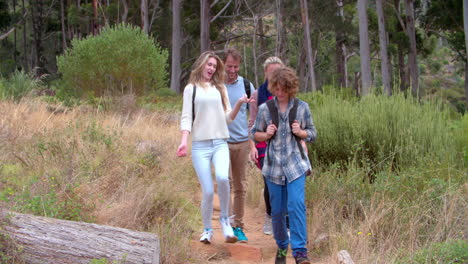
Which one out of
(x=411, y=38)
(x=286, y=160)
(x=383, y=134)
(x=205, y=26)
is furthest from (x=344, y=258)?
(x=411, y=38)

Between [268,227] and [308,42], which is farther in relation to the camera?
[308,42]

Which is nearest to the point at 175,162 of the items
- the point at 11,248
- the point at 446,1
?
the point at 11,248

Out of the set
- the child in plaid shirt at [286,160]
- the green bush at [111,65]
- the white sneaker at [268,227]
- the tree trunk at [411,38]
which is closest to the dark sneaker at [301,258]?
the child in plaid shirt at [286,160]

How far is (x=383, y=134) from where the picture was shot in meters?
6.96

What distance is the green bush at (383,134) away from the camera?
21.7ft

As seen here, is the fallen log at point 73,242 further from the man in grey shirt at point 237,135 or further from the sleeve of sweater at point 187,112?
the man in grey shirt at point 237,135

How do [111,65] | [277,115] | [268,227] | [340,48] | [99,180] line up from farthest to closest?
[340,48], [111,65], [268,227], [99,180], [277,115]

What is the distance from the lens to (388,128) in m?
7.15

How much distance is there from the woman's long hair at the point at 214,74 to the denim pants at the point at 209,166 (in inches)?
14.5

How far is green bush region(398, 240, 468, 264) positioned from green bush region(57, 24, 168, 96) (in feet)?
38.0

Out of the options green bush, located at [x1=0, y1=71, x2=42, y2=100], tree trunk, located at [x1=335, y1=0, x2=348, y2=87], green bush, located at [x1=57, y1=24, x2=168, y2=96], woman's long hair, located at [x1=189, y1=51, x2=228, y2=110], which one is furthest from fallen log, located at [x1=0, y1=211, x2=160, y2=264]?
tree trunk, located at [x1=335, y1=0, x2=348, y2=87]

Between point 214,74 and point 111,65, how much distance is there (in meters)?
10.7

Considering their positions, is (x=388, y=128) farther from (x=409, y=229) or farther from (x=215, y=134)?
(x=215, y=134)

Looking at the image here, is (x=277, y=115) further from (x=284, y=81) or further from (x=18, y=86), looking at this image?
(x=18, y=86)
